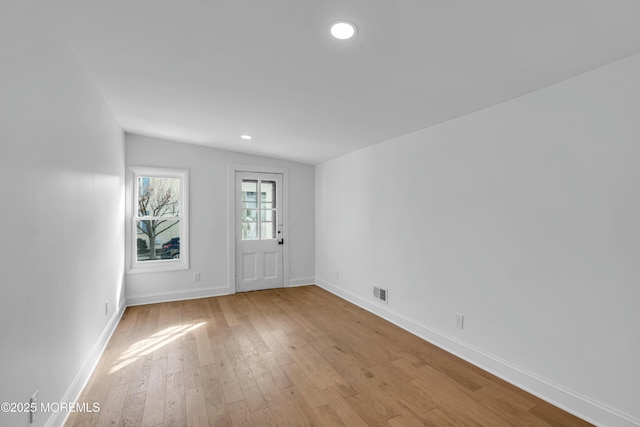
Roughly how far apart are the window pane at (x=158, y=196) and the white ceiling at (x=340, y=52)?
164 cm

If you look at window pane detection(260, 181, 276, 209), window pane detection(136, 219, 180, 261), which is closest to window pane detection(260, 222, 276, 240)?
window pane detection(260, 181, 276, 209)

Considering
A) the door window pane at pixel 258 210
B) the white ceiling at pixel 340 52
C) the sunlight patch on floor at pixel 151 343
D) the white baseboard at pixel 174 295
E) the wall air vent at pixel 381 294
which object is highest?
the white ceiling at pixel 340 52

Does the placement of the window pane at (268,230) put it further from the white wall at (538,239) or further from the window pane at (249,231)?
the white wall at (538,239)

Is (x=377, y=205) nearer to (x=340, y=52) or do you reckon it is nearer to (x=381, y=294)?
(x=381, y=294)

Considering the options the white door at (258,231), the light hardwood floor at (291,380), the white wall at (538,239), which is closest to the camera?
the white wall at (538,239)

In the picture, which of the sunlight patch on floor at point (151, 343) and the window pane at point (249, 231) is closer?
the sunlight patch on floor at point (151, 343)

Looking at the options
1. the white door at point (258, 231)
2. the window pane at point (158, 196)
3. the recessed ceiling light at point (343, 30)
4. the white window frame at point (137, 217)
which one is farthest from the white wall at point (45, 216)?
the white door at point (258, 231)

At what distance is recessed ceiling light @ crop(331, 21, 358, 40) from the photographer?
166cm

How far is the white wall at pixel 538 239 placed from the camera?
185 cm

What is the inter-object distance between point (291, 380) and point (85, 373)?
5.34ft

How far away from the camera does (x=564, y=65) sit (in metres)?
1.91

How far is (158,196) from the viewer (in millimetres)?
4637

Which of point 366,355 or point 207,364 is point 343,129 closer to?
point 366,355

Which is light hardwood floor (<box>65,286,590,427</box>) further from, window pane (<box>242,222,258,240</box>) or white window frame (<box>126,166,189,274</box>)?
window pane (<box>242,222,258,240</box>)
